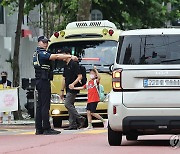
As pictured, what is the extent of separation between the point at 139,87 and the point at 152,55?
1.86 feet

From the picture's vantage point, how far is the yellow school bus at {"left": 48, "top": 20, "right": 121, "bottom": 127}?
19.3 metres

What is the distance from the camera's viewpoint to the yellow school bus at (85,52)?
19344 mm

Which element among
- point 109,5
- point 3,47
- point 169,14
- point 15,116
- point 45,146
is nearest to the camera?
point 45,146

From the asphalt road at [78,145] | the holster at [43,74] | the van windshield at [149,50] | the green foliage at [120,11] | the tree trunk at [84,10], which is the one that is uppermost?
the green foliage at [120,11]

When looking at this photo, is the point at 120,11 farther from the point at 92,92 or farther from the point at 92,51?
the point at 92,92

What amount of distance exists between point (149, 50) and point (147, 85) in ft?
1.90

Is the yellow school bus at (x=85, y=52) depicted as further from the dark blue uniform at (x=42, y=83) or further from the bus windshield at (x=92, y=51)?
the dark blue uniform at (x=42, y=83)

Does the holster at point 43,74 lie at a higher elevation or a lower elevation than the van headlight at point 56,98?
higher

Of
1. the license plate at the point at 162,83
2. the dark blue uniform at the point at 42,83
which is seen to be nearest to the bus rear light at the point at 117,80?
the license plate at the point at 162,83

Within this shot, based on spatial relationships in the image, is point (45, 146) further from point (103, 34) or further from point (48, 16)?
point (48, 16)

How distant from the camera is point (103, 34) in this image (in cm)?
1989

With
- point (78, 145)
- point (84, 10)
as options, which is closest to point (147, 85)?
point (78, 145)

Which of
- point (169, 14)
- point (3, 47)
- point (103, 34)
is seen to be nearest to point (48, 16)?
point (169, 14)

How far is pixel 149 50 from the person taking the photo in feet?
39.0
